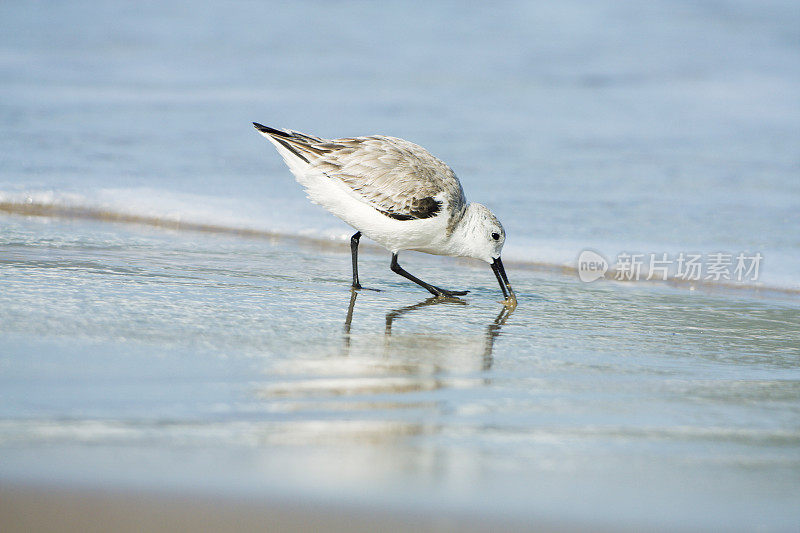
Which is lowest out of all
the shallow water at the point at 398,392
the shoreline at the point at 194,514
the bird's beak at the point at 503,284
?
the shoreline at the point at 194,514

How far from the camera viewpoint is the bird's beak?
6.19 meters

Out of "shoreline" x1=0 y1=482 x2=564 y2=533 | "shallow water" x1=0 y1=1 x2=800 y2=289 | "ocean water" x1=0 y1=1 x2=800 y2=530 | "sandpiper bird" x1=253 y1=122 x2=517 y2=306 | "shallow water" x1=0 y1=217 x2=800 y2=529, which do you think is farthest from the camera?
"shallow water" x1=0 y1=1 x2=800 y2=289

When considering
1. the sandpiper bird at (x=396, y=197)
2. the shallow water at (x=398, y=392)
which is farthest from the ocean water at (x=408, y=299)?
the sandpiper bird at (x=396, y=197)

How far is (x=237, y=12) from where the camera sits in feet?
66.9

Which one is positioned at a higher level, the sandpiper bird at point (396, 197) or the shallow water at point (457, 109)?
the shallow water at point (457, 109)

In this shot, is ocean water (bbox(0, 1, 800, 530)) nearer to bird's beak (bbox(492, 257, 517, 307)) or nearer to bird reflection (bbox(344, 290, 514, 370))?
bird reflection (bbox(344, 290, 514, 370))

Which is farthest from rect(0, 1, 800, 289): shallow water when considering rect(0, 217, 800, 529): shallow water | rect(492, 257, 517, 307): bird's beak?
rect(0, 217, 800, 529): shallow water

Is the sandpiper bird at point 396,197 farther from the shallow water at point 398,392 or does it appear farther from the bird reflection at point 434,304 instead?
the shallow water at point 398,392

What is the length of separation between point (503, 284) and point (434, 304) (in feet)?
1.91

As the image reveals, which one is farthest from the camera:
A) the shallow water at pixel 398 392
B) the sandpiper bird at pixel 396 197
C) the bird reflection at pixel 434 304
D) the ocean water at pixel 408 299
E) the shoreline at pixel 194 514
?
the sandpiper bird at pixel 396 197

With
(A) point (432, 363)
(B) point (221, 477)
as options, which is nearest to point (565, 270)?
(A) point (432, 363)

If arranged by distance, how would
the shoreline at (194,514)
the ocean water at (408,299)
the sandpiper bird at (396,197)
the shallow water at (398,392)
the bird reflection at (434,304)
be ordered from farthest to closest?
the sandpiper bird at (396,197) < the bird reflection at (434,304) < the ocean water at (408,299) < the shallow water at (398,392) < the shoreline at (194,514)

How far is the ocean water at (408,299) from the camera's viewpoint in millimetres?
3121

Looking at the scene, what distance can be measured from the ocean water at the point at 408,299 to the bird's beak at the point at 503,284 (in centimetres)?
16
